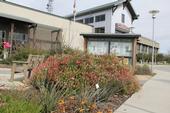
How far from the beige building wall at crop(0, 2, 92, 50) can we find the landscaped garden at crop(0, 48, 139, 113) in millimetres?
14303

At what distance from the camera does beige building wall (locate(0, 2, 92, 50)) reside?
93.4 ft

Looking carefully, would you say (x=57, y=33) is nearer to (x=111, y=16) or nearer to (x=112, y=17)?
Answer: (x=111, y=16)

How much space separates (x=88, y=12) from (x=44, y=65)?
4711cm

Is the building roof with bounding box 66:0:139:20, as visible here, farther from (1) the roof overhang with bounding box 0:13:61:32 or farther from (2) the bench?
(2) the bench

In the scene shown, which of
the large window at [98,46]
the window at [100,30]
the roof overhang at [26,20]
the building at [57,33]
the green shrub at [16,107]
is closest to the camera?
the green shrub at [16,107]

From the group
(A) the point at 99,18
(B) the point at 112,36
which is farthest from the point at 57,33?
(A) the point at 99,18

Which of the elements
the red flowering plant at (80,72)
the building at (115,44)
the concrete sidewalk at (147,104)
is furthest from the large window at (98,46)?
the red flowering plant at (80,72)

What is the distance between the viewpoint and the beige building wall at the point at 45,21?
28469 mm

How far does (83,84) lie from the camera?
8664 mm

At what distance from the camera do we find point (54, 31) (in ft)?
112

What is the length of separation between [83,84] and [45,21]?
83.3 feet

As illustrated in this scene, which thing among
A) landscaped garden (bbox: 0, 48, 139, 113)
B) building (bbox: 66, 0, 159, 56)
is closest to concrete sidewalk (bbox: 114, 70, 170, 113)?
landscaped garden (bbox: 0, 48, 139, 113)

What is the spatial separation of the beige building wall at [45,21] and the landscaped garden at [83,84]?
14.3 metres

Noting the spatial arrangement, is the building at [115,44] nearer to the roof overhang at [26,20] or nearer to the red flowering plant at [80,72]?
the red flowering plant at [80,72]
